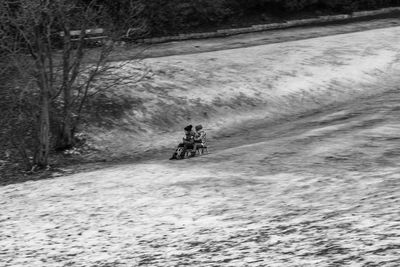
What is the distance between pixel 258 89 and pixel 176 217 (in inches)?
642

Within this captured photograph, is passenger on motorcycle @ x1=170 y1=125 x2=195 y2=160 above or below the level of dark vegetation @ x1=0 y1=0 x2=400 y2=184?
below

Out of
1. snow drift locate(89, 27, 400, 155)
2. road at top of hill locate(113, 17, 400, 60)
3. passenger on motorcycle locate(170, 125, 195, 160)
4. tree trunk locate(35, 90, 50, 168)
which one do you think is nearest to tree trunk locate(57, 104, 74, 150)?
snow drift locate(89, 27, 400, 155)

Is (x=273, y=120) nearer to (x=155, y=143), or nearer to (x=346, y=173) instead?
(x=155, y=143)

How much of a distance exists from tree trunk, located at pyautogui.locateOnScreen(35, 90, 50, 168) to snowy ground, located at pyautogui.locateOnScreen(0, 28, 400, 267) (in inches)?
108

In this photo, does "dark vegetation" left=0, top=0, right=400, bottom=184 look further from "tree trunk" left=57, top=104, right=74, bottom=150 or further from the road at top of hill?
the road at top of hill

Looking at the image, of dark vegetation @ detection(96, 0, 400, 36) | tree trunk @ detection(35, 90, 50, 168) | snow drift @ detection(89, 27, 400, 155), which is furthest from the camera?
dark vegetation @ detection(96, 0, 400, 36)

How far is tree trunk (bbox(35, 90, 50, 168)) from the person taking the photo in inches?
740

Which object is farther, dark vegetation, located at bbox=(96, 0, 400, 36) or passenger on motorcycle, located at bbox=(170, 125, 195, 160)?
dark vegetation, located at bbox=(96, 0, 400, 36)

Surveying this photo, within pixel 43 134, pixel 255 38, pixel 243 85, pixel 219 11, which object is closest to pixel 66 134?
pixel 43 134

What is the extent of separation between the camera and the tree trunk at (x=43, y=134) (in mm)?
18797

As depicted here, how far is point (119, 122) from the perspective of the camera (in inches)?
920

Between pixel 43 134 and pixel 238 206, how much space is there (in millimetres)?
9102

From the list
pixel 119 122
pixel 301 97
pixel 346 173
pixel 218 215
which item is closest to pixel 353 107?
pixel 301 97

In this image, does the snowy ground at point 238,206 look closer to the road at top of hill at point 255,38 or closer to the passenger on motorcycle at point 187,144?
the passenger on motorcycle at point 187,144
